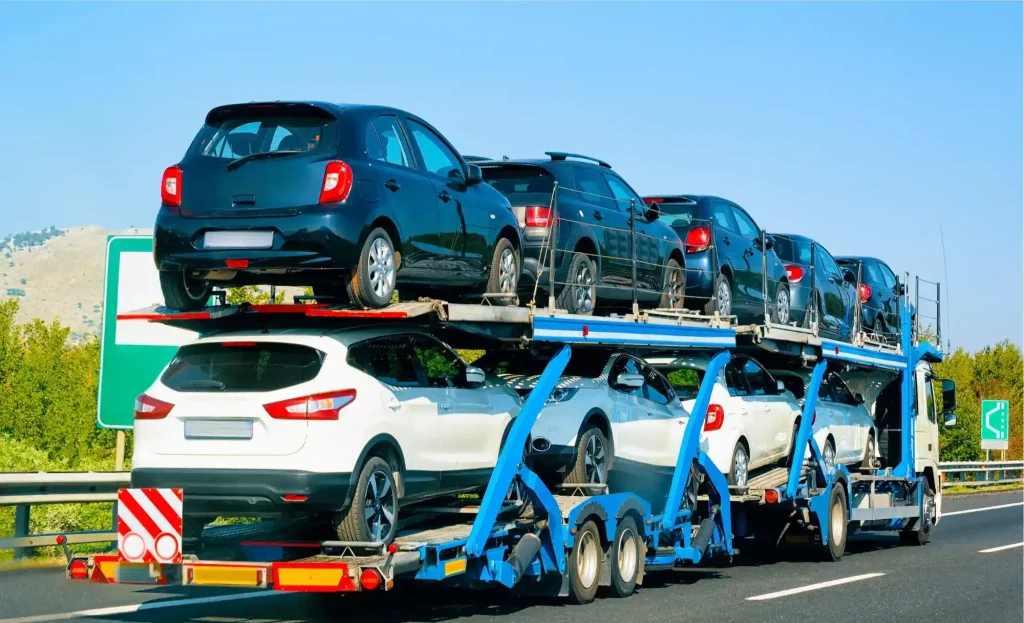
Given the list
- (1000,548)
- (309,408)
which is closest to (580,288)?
(309,408)

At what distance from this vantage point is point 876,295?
22.8m

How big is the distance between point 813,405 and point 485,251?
23.5 ft

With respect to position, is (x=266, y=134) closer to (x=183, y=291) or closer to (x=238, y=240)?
(x=238, y=240)

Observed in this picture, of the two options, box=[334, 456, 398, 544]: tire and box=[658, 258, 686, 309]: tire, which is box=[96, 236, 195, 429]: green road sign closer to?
box=[658, 258, 686, 309]: tire

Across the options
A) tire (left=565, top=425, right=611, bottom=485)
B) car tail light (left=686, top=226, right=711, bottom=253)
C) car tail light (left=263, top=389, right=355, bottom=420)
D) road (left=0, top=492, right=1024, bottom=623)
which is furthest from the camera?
car tail light (left=686, top=226, right=711, bottom=253)

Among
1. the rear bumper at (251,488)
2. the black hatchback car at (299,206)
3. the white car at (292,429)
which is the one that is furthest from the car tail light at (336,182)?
the rear bumper at (251,488)

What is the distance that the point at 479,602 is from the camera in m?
12.1

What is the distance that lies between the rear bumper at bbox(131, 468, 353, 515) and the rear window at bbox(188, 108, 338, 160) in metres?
2.32

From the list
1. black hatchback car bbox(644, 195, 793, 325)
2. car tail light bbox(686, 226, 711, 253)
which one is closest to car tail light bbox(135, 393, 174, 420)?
black hatchback car bbox(644, 195, 793, 325)

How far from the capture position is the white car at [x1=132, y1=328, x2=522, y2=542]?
29.3 feet

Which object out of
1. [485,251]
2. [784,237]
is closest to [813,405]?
[784,237]

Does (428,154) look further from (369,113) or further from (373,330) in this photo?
(373,330)

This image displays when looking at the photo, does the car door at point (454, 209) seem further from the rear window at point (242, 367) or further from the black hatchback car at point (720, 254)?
the black hatchback car at point (720, 254)

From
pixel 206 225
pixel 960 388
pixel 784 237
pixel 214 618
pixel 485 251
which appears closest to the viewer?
pixel 206 225
